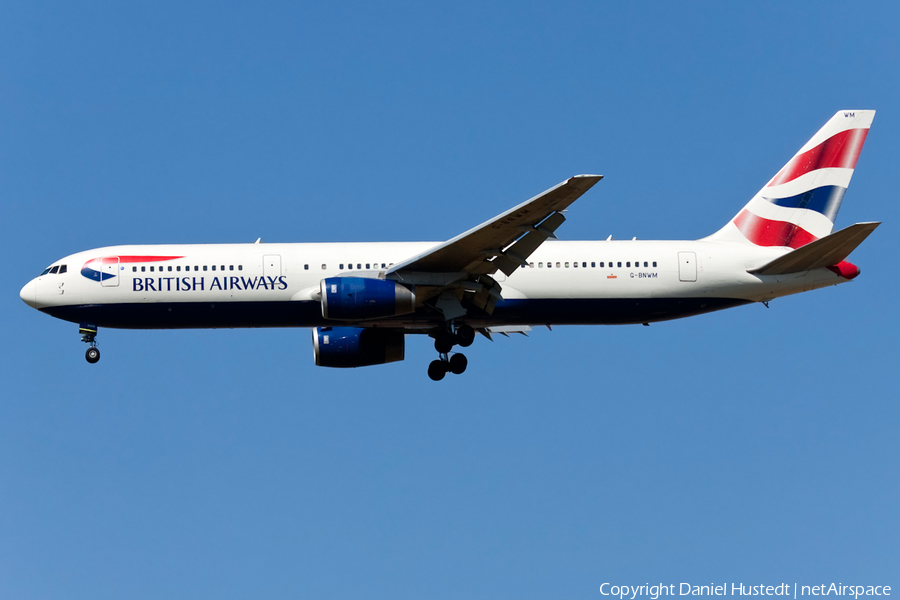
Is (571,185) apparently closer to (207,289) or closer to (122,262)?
(207,289)

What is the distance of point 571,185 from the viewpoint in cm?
2369

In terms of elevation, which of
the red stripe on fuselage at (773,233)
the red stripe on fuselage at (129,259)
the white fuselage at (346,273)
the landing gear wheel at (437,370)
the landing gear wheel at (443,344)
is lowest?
the landing gear wheel at (437,370)

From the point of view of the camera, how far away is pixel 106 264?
2955 centimetres

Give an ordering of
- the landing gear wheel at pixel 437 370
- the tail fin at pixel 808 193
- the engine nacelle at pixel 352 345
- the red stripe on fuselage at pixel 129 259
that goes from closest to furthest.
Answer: the red stripe on fuselage at pixel 129 259 < the landing gear wheel at pixel 437 370 < the tail fin at pixel 808 193 < the engine nacelle at pixel 352 345

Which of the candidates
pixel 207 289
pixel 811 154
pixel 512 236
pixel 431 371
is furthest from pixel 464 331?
pixel 811 154

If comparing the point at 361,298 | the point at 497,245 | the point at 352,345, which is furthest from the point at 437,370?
the point at 497,245

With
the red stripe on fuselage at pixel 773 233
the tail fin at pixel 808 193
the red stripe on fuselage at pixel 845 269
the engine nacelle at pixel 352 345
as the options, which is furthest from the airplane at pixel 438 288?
the engine nacelle at pixel 352 345

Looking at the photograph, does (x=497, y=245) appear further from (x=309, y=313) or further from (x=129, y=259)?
(x=129, y=259)

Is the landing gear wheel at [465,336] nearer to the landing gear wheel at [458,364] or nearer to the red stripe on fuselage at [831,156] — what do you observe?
the landing gear wheel at [458,364]

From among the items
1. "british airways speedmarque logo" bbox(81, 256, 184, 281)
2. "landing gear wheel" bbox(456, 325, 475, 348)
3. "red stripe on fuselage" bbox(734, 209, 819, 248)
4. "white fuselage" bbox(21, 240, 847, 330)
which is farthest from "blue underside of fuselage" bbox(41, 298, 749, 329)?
"red stripe on fuselage" bbox(734, 209, 819, 248)

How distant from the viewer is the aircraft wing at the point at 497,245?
2489 cm

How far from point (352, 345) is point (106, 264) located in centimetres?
744

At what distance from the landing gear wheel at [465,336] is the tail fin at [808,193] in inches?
307

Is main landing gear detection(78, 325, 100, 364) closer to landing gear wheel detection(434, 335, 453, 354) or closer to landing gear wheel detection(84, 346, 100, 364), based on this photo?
landing gear wheel detection(84, 346, 100, 364)
